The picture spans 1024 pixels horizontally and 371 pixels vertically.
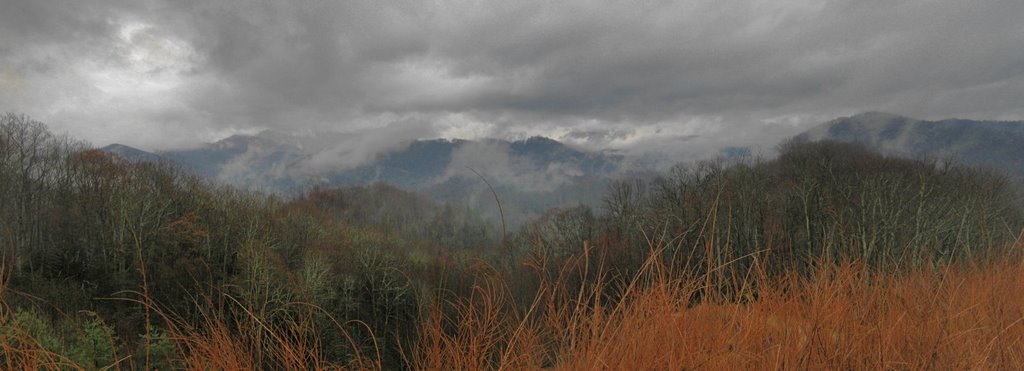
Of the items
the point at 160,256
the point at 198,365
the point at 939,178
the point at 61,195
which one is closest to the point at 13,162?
the point at 61,195

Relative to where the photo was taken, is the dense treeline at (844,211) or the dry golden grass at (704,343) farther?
the dense treeline at (844,211)

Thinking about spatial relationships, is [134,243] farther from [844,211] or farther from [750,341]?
[844,211]

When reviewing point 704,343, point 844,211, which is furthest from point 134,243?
point 844,211

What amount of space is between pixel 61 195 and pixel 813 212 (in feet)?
154

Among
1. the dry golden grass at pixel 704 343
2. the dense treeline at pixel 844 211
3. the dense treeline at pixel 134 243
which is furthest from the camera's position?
the dense treeline at pixel 134 243

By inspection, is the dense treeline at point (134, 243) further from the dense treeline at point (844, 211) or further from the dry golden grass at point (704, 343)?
the dry golden grass at point (704, 343)

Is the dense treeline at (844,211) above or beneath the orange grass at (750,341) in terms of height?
beneath

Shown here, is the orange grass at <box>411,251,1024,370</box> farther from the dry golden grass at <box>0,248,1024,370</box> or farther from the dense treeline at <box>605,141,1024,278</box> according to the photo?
the dense treeline at <box>605,141,1024,278</box>

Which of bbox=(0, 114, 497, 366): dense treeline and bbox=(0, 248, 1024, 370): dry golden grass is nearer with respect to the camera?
bbox=(0, 248, 1024, 370): dry golden grass

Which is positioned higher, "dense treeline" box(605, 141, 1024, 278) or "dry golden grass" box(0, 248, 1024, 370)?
"dry golden grass" box(0, 248, 1024, 370)

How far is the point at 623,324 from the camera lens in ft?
7.43

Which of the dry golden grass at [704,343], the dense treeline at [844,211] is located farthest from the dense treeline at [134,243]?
the dry golden grass at [704,343]

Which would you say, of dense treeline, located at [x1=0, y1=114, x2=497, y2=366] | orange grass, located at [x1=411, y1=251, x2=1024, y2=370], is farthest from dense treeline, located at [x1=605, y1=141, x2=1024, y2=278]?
orange grass, located at [x1=411, y1=251, x2=1024, y2=370]

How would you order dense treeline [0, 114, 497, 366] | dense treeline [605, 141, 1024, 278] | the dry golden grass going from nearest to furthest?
the dry golden grass → dense treeline [605, 141, 1024, 278] → dense treeline [0, 114, 497, 366]
